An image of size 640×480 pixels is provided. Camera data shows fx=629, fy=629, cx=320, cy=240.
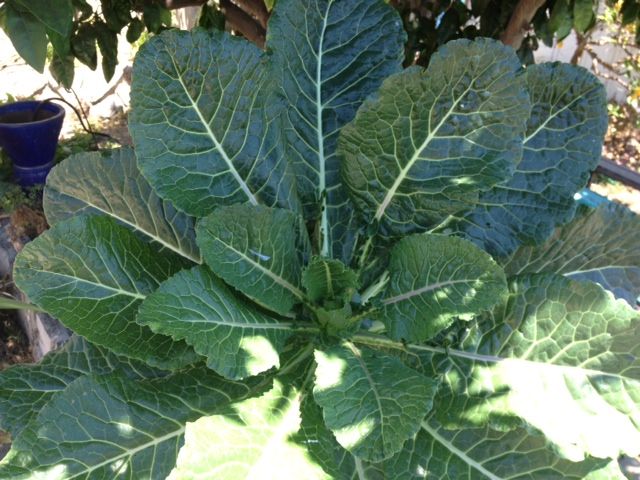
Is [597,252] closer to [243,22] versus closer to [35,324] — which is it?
[243,22]

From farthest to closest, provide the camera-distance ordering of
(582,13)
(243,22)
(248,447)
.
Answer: (243,22), (582,13), (248,447)

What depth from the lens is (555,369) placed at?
107 centimetres

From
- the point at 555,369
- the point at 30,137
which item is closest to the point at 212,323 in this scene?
the point at 555,369

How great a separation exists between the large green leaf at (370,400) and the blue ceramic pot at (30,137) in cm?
230

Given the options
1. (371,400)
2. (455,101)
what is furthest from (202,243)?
(455,101)

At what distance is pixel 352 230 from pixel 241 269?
0.34m

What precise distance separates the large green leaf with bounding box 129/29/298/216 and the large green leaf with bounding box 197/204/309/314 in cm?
13

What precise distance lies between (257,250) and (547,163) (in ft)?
1.93

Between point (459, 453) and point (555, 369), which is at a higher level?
point (555, 369)

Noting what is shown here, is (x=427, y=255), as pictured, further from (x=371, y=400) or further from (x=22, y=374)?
(x=22, y=374)

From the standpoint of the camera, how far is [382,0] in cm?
121

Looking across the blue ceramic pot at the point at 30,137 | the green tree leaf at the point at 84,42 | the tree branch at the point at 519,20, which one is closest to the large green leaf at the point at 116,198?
the green tree leaf at the point at 84,42

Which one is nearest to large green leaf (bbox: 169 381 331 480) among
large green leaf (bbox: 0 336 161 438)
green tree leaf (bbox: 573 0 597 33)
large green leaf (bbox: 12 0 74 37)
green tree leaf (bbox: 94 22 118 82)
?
large green leaf (bbox: 0 336 161 438)

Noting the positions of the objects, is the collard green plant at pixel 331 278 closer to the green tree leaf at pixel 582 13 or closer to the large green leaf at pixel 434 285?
the large green leaf at pixel 434 285
